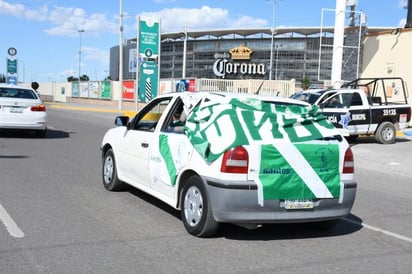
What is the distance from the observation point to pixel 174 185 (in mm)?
6270

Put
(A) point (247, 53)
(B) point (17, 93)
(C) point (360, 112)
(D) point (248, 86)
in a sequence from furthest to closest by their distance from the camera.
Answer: (A) point (247, 53), (D) point (248, 86), (C) point (360, 112), (B) point (17, 93)

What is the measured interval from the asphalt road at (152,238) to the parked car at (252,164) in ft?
1.06

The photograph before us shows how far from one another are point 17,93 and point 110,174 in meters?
9.61

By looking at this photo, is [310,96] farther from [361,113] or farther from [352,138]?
[352,138]

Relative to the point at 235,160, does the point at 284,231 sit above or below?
below

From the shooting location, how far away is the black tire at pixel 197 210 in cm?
566

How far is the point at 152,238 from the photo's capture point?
5.75 metres

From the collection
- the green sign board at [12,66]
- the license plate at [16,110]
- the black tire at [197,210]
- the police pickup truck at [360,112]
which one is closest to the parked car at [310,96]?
the police pickup truck at [360,112]

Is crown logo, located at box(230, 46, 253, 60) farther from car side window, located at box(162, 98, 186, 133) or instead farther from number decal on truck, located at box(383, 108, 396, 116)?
car side window, located at box(162, 98, 186, 133)

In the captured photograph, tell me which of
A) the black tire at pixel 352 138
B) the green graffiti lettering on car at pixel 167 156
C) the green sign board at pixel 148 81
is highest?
the green sign board at pixel 148 81

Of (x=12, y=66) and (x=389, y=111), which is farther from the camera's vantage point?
(x=12, y=66)

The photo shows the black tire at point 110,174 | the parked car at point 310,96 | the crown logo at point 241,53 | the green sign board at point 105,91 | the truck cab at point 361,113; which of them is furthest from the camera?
the crown logo at point 241,53

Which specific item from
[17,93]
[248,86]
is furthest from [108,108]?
[17,93]

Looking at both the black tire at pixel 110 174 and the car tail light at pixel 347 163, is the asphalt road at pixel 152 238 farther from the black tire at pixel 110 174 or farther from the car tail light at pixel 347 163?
the car tail light at pixel 347 163
